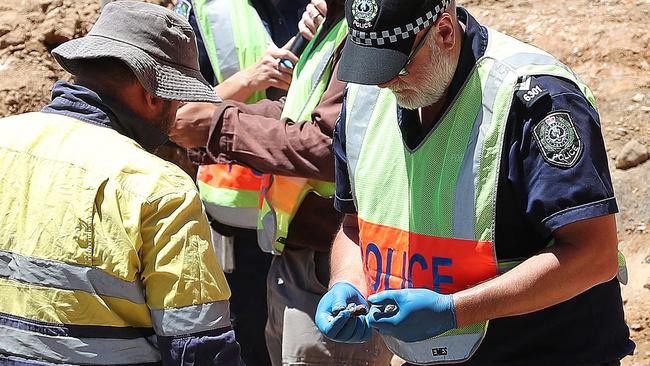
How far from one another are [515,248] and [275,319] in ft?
4.84

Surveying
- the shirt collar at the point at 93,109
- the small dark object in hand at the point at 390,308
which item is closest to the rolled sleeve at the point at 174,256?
the shirt collar at the point at 93,109

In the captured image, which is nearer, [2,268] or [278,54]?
[2,268]

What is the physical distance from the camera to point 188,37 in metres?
3.04

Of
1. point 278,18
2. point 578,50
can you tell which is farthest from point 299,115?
point 578,50

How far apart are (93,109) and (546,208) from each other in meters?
1.15

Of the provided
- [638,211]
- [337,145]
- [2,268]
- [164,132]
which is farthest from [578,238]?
[638,211]

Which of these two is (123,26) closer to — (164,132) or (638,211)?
(164,132)

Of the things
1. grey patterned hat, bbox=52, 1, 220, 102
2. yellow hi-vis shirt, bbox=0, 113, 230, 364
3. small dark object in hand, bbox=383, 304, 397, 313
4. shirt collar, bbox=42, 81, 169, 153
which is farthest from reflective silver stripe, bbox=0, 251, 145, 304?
small dark object in hand, bbox=383, 304, 397, 313

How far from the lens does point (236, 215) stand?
443 centimetres

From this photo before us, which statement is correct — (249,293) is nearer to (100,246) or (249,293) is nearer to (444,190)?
(444,190)

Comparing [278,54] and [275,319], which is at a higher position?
[278,54]

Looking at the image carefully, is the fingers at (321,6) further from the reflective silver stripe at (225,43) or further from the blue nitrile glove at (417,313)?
the blue nitrile glove at (417,313)

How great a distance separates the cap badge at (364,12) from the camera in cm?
290

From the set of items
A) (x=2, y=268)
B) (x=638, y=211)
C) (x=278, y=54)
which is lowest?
→ (x=638, y=211)
